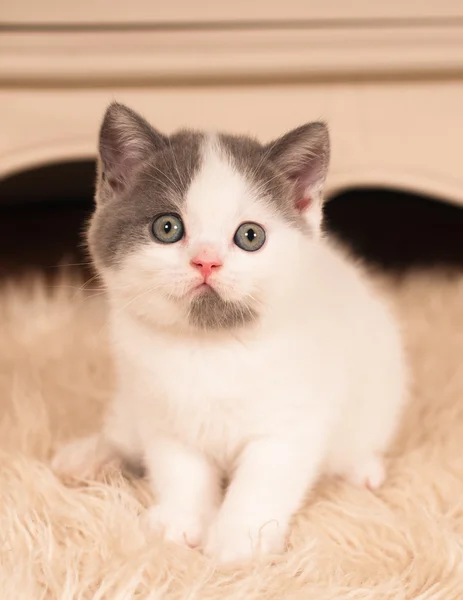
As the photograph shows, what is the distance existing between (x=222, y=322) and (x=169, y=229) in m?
0.13

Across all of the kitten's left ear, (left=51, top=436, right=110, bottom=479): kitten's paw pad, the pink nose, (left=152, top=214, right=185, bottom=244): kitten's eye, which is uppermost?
the kitten's left ear

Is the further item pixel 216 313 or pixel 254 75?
pixel 254 75

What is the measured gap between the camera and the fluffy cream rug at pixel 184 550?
756 mm

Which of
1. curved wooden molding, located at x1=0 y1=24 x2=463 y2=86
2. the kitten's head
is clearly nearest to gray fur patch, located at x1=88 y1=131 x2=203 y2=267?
the kitten's head

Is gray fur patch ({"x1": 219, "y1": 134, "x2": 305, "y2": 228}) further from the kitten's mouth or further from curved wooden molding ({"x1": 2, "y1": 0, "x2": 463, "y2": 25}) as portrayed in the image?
curved wooden molding ({"x1": 2, "y1": 0, "x2": 463, "y2": 25})

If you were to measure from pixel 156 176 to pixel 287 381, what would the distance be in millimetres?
309

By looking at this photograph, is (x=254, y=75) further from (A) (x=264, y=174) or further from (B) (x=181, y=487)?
(B) (x=181, y=487)

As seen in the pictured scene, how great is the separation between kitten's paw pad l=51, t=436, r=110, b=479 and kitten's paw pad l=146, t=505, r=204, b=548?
0.15 metres

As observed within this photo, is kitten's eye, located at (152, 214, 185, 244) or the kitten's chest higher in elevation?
kitten's eye, located at (152, 214, 185, 244)

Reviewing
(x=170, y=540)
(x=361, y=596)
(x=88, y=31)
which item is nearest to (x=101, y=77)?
(x=88, y=31)

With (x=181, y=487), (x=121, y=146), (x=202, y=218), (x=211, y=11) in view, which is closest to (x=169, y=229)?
(x=202, y=218)

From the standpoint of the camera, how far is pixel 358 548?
2.77 ft

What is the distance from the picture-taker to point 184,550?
838 millimetres

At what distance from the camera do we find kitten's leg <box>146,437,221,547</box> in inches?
35.1
